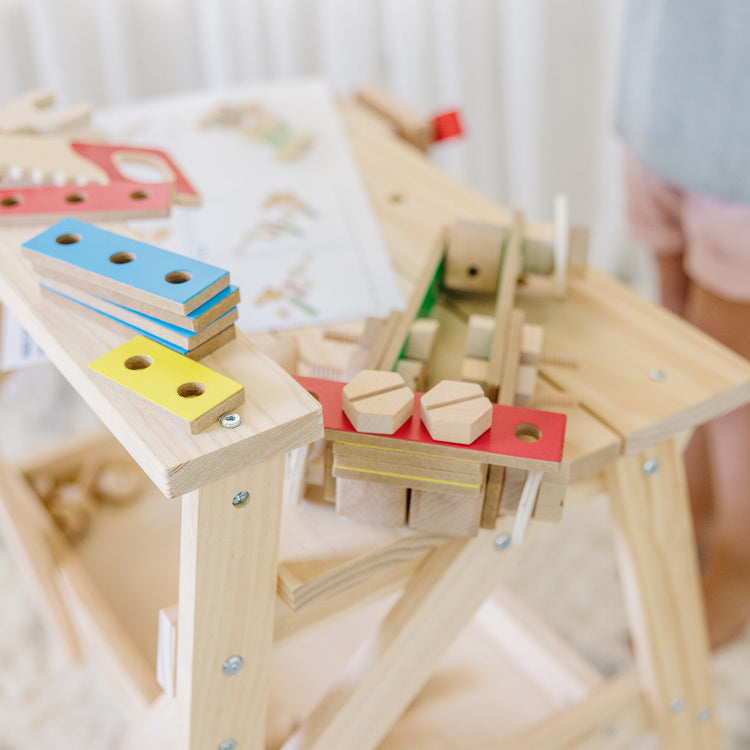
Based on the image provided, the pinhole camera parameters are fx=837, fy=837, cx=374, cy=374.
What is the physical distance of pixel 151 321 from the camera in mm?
480

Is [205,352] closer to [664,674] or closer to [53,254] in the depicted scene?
[53,254]

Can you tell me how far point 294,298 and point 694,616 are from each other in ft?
1.68

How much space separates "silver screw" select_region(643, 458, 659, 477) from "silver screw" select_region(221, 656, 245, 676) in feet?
1.20

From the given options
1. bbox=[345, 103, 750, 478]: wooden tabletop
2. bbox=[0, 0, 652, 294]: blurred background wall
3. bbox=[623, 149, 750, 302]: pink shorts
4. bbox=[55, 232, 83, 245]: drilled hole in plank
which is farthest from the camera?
bbox=[0, 0, 652, 294]: blurred background wall

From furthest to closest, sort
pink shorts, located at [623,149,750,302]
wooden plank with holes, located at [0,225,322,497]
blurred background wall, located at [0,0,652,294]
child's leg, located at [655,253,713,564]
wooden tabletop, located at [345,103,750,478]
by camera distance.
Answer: blurred background wall, located at [0,0,652,294] → child's leg, located at [655,253,713,564] → pink shorts, located at [623,149,750,302] → wooden tabletop, located at [345,103,750,478] → wooden plank with holes, located at [0,225,322,497]

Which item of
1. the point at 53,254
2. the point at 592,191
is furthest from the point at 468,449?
the point at 592,191

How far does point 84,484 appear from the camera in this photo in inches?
48.3

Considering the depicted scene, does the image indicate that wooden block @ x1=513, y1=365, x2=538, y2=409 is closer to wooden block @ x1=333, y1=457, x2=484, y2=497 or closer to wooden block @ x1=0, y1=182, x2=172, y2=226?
wooden block @ x1=333, y1=457, x2=484, y2=497

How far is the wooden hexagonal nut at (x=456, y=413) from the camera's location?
19.2 inches

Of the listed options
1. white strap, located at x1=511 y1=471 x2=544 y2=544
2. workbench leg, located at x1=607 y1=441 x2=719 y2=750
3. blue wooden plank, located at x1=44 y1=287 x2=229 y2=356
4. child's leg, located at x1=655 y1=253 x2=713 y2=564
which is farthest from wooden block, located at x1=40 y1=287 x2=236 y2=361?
child's leg, located at x1=655 y1=253 x2=713 y2=564

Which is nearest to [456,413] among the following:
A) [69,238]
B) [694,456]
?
[69,238]

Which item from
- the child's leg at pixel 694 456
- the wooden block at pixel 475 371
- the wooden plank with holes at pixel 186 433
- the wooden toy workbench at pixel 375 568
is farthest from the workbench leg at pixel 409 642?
the child's leg at pixel 694 456

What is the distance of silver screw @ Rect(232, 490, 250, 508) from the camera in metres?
0.46

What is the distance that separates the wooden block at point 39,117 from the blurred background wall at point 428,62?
2.82 ft
